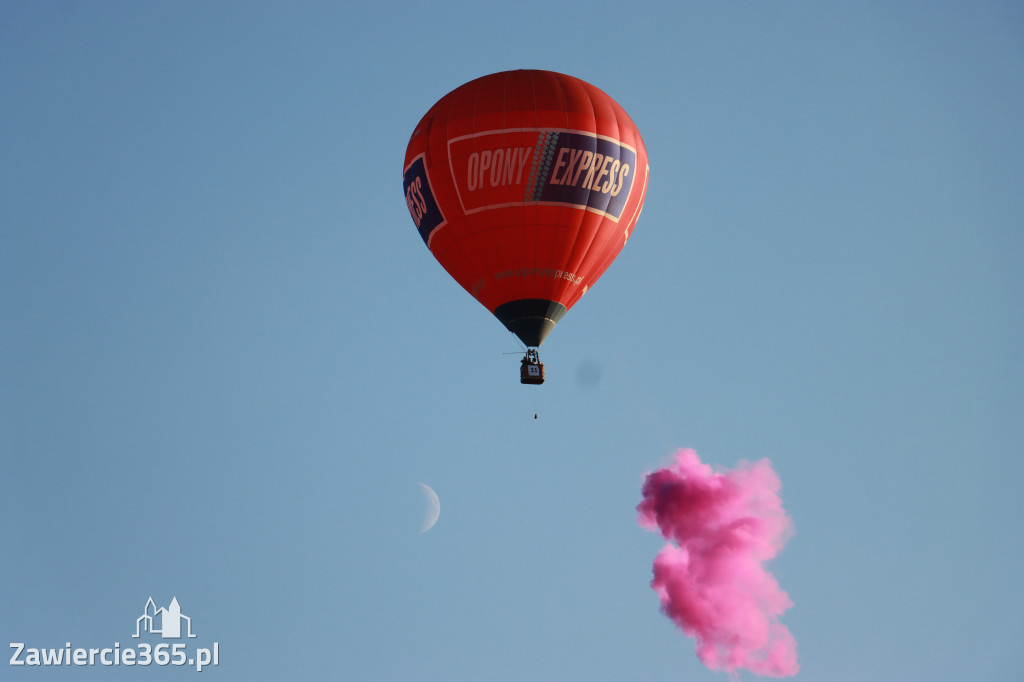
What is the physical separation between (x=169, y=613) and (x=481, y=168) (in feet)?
73.8

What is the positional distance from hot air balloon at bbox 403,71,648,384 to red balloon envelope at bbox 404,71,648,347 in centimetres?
3

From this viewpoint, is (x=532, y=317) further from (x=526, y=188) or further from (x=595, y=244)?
(x=526, y=188)

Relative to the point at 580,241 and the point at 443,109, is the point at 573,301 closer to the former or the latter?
the point at 580,241

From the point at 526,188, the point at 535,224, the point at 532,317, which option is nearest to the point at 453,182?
the point at 526,188

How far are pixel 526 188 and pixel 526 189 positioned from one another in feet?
0.10

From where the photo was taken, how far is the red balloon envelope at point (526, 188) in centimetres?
4525

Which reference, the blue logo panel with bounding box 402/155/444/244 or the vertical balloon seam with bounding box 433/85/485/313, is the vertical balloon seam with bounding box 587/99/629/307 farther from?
the blue logo panel with bounding box 402/155/444/244

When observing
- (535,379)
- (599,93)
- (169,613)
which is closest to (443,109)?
(599,93)

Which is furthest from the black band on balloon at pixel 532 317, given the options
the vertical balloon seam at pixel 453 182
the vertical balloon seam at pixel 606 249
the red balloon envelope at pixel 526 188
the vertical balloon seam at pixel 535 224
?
the vertical balloon seam at pixel 606 249

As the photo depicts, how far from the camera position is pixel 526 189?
45.1 metres

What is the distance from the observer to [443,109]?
4678cm

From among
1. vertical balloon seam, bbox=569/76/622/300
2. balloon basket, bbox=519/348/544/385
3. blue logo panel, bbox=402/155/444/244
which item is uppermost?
blue logo panel, bbox=402/155/444/244

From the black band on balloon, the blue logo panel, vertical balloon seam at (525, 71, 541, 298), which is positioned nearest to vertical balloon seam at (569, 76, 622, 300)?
vertical balloon seam at (525, 71, 541, 298)

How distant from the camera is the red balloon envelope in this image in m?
45.2
